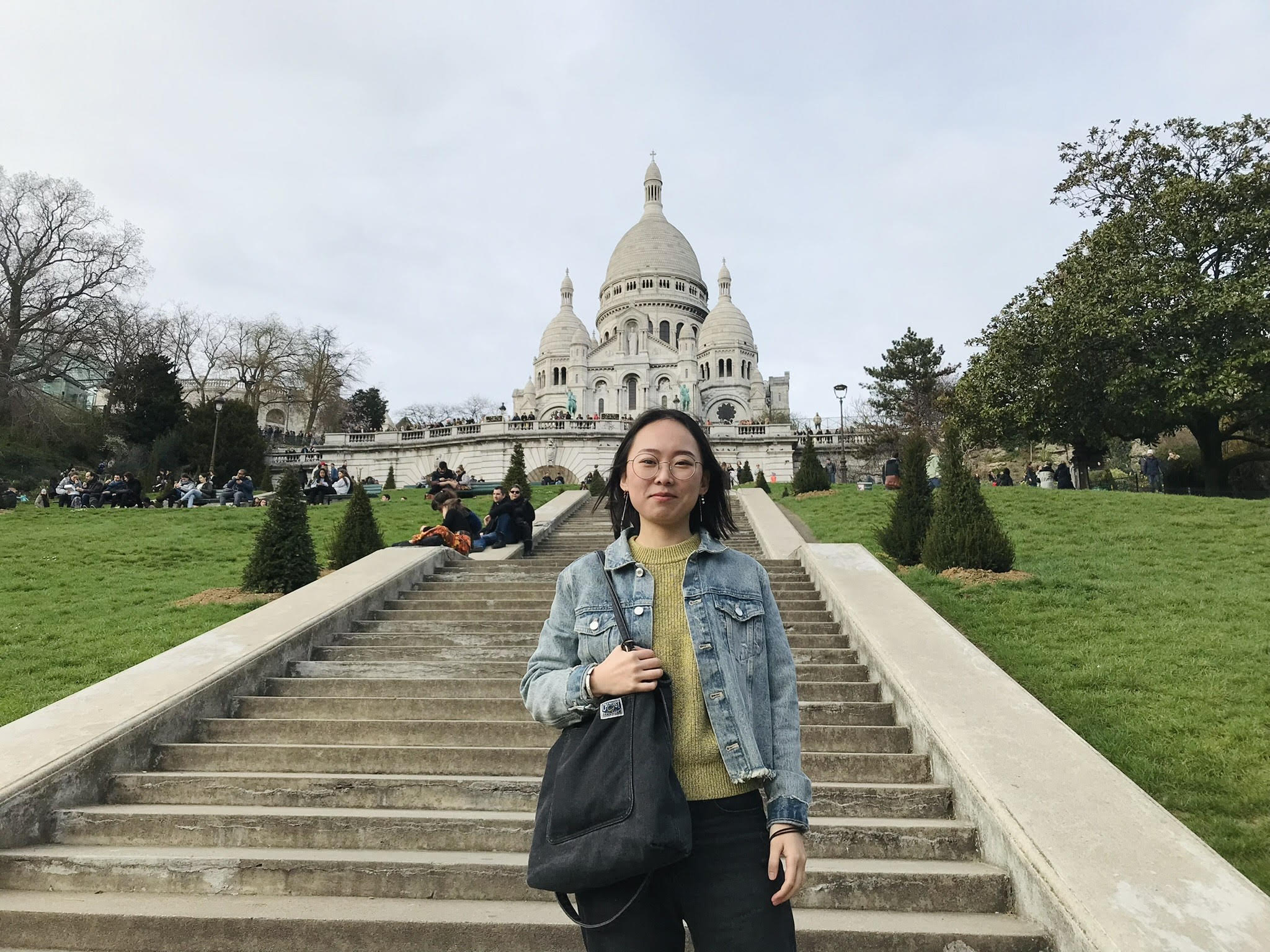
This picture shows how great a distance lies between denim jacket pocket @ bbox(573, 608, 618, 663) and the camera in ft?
6.25

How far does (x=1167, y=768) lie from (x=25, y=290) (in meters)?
34.5

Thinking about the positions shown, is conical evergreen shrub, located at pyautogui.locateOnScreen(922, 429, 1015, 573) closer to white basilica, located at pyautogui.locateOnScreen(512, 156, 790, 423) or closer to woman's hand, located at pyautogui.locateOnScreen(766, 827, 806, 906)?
woman's hand, located at pyautogui.locateOnScreen(766, 827, 806, 906)

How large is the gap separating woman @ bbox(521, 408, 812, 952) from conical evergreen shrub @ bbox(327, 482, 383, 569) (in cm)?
912

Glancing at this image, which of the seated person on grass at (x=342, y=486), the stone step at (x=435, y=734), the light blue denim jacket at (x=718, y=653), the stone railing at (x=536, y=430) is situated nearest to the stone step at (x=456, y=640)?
the stone step at (x=435, y=734)

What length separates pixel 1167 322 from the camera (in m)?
18.0

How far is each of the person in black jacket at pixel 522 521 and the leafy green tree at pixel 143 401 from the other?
27.8m

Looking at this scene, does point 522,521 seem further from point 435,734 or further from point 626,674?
point 626,674

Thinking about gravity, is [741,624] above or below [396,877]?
above

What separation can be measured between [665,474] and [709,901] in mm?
943

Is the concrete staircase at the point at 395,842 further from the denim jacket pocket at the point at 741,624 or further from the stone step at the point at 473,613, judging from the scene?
the denim jacket pocket at the point at 741,624

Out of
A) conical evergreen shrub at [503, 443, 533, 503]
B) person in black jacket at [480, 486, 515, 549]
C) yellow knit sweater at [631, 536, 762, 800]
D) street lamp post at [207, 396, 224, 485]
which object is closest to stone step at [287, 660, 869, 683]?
yellow knit sweater at [631, 536, 762, 800]

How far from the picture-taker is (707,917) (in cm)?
173

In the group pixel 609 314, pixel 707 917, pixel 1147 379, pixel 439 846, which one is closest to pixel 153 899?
pixel 439 846

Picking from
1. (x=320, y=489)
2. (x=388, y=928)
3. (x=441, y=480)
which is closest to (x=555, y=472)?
(x=320, y=489)
